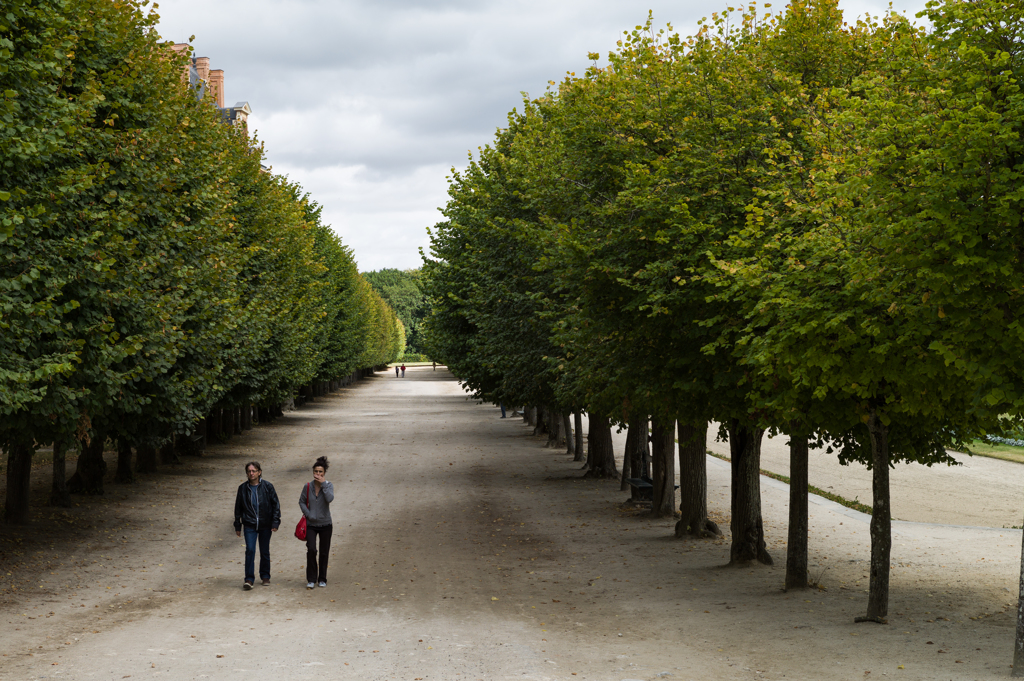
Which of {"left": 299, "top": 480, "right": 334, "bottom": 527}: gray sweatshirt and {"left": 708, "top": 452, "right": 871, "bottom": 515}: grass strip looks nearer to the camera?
{"left": 299, "top": 480, "right": 334, "bottom": 527}: gray sweatshirt

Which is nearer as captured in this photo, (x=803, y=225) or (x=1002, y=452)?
(x=803, y=225)

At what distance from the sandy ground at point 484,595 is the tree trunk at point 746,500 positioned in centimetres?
43

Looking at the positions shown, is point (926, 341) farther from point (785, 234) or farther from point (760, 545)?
point (760, 545)

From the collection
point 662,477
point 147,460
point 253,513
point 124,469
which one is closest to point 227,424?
point 147,460

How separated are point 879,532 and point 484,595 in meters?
5.59

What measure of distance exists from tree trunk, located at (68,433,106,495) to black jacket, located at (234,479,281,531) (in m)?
11.7

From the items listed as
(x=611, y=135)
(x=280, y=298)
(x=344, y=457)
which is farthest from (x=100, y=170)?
(x=344, y=457)

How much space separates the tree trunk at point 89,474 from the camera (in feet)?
78.4

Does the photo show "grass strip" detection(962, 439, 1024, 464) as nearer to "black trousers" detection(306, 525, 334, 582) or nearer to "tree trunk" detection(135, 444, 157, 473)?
"tree trunk" detection(135, 444, 157, 473)

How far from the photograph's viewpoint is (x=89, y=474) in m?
24.1

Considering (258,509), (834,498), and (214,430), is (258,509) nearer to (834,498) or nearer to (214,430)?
(834,498)

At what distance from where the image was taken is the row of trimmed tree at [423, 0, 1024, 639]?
28.5ft

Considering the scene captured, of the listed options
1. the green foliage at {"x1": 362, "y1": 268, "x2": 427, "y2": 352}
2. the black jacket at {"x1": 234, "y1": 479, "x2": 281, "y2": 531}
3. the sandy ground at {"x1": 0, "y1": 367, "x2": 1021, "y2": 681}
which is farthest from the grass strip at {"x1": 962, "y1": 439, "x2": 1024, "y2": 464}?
the green foliage at {"x1": 362, "y1": 268, "x2": 427, "y2": 352}

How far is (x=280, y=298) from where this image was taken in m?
32.4
